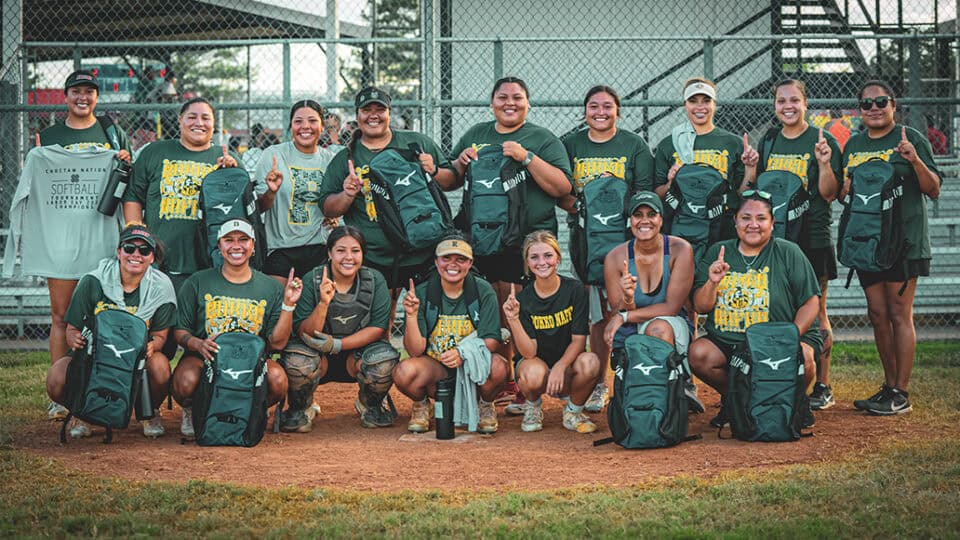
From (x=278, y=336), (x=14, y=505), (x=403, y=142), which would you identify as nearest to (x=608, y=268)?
(x=403, y=142)

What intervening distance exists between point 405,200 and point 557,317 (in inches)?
51.0

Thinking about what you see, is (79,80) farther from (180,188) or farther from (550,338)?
(550,338)

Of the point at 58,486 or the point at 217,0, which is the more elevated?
the point at 217,0

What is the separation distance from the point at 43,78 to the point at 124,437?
13.8 metres

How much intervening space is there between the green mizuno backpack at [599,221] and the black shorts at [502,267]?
491mm

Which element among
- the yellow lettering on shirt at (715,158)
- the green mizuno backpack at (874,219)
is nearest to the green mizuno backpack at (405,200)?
the yellow lettering on shirt at (715,158)

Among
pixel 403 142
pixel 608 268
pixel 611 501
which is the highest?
pixel 403 142

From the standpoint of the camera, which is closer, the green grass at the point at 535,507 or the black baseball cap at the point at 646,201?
the green grass at the point at 535,507

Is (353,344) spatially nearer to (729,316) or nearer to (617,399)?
(617,399)

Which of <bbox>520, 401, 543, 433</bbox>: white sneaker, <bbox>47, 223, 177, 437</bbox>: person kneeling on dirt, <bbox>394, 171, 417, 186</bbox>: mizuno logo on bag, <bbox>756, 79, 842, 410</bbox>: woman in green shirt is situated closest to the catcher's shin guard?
<bbox>520, 401, 543, 433</bbox>: white sneaker

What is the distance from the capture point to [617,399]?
6074 millimetres

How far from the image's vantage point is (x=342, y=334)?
6.79 m

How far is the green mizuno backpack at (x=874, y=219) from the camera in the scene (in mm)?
6809

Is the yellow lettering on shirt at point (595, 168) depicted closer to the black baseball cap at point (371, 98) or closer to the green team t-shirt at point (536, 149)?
the green team t-shirt at point (536, 149)
